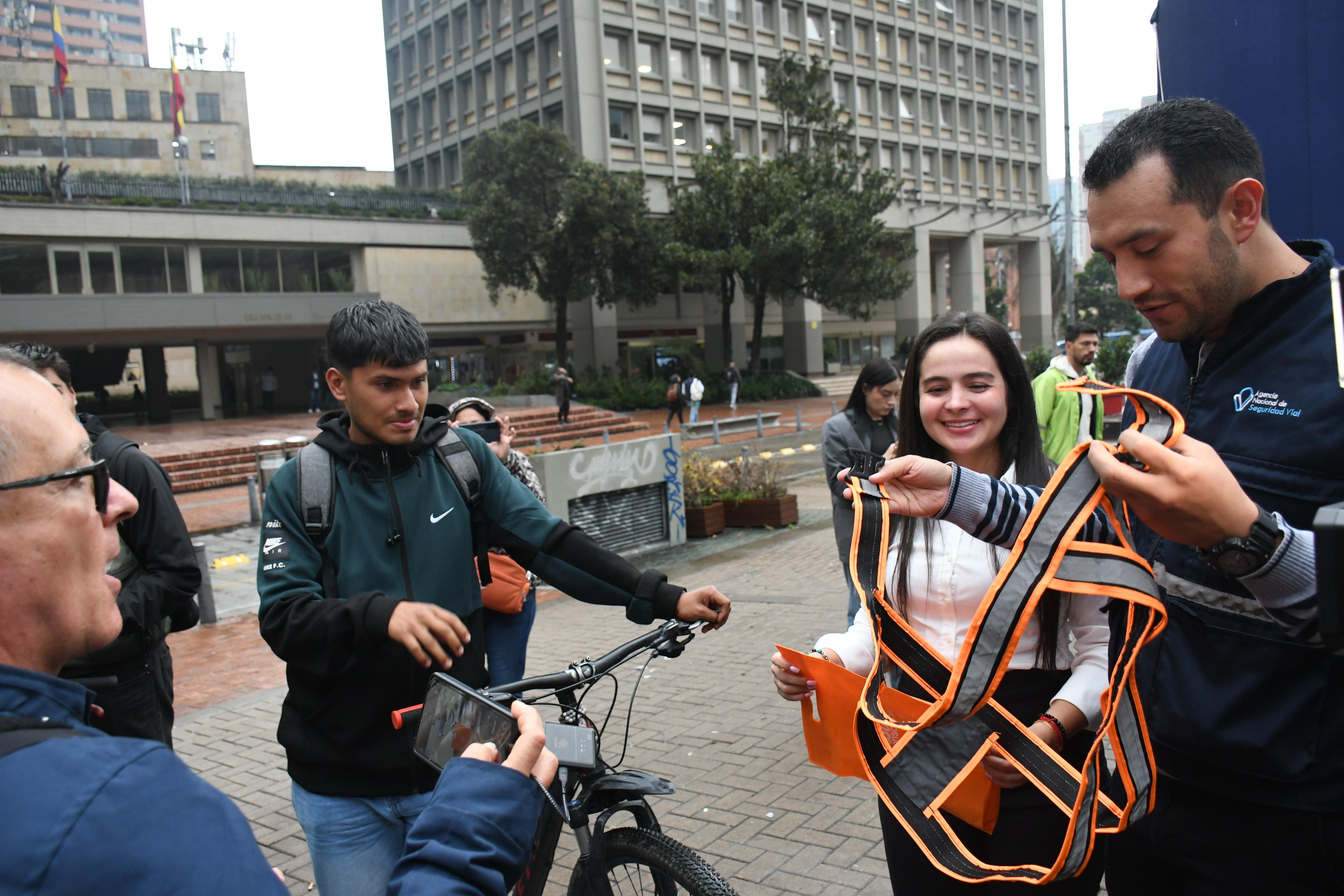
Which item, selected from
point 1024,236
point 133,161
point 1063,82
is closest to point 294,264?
point 1063,82

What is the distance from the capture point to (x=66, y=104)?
63031 millimetres

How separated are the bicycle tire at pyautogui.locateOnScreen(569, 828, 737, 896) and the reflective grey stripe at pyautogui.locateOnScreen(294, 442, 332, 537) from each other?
118cm

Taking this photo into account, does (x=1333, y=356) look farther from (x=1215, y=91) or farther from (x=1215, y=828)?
(x=1215, y=91)

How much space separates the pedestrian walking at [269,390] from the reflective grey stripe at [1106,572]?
39.2 metres

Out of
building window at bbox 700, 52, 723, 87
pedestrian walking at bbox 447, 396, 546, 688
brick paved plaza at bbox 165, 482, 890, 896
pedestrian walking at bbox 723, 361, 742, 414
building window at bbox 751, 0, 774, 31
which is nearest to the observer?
brick paved plaza at bbox 165, 482, 890, 896

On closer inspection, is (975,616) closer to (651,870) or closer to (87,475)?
(651,870)

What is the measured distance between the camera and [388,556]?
2.53m

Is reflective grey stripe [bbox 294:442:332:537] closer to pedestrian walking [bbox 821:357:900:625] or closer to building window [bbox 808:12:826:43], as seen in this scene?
pedestrian walking [bbox 821:357:900:625]

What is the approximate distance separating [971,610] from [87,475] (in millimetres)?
1730

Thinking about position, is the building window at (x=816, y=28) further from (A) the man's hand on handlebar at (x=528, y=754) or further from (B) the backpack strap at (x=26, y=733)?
(B) the backpack strap at (x=26, y=733)

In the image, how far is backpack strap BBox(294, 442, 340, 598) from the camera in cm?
245

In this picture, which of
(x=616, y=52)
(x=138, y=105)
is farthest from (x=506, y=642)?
(x=138, y=105)

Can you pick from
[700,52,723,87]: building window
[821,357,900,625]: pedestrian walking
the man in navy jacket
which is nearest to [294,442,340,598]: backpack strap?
the man in navy jacket

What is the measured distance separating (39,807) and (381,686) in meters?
1.51
